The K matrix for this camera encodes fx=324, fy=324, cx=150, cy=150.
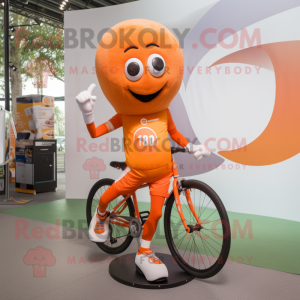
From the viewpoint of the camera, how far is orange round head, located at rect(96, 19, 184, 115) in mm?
1968

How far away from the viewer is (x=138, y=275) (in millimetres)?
2111

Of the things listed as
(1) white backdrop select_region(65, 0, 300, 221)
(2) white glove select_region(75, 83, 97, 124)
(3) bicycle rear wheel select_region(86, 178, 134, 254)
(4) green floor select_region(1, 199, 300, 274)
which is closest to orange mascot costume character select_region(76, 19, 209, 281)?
(2) white glove select_region(75, 83, 97, 124)

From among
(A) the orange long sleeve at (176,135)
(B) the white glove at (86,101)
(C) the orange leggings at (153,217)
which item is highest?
(B) the white glove at (86,101)

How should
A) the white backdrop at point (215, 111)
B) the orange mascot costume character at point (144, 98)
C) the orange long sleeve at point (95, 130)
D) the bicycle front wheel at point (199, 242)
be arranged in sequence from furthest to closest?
1. the white backdrop at point (215, 111)
2. the orange long sleeve at point (95, 130)
3. the orange mascot costume character at point (144, 98)
4. the bicycle front wheel at point (199, 242)

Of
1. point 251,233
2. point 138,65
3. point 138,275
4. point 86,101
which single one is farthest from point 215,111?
point 138,275

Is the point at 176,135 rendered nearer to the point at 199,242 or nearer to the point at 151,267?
the point at 151,267

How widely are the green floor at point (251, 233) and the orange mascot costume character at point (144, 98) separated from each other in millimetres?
899

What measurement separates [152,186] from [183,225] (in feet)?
2.00

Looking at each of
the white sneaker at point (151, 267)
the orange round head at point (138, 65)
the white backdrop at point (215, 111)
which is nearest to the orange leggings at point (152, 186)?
the white sneaker at point (151, 267)

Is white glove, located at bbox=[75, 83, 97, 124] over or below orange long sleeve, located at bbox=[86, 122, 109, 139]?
over

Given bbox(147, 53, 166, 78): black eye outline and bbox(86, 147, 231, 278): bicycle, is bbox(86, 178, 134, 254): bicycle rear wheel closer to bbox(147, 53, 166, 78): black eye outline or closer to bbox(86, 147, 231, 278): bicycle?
bbox(86, 147, 231, 278): bicycle

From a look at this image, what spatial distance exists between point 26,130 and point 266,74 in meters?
4.28

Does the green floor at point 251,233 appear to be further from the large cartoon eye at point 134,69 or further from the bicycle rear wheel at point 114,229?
the large cartoon eye at point 134,69

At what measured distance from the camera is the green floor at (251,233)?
97.1 inches
